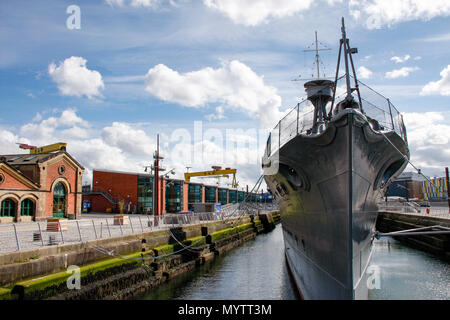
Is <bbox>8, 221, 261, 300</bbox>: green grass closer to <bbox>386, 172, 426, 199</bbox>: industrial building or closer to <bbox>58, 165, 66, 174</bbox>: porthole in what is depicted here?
<bbox>58, 165, 66, 174</bbox>: porthole

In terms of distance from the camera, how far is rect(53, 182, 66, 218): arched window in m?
30.0

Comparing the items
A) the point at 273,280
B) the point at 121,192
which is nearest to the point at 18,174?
the point at 121,192

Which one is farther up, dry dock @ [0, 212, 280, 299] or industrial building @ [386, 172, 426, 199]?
industrial building @ [386, 172, 426, 199]

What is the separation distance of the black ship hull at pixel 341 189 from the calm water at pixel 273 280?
418 cm

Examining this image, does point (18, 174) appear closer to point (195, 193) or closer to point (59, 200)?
point (59, 200)

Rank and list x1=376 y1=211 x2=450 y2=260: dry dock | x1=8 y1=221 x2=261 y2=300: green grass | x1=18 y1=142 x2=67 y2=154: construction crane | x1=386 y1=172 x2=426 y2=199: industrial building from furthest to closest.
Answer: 1. x1=386 y1=172 x2=426 y2=199: industrial building
2. x1=18 y1=142 x2=67 y2=154: construction crane
3. x1=376 y1=211 x2=450 y2=260: dry dock
4. x1=8 y1=221 x2=261 y2=300: green grass

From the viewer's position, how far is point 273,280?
14.9 m

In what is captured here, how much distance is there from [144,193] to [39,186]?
19.4 metres

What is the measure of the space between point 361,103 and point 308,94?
555 cm

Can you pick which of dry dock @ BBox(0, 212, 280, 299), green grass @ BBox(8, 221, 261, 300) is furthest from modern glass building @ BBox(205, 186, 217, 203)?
green grass @ BBox(8, 221, 261, 300)

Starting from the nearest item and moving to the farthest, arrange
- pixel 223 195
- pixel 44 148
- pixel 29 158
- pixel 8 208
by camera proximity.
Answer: pixel 8 208
pixel 29 158
pixel 44 148
pixel 223 195

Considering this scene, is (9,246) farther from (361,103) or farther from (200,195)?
(200,195)
